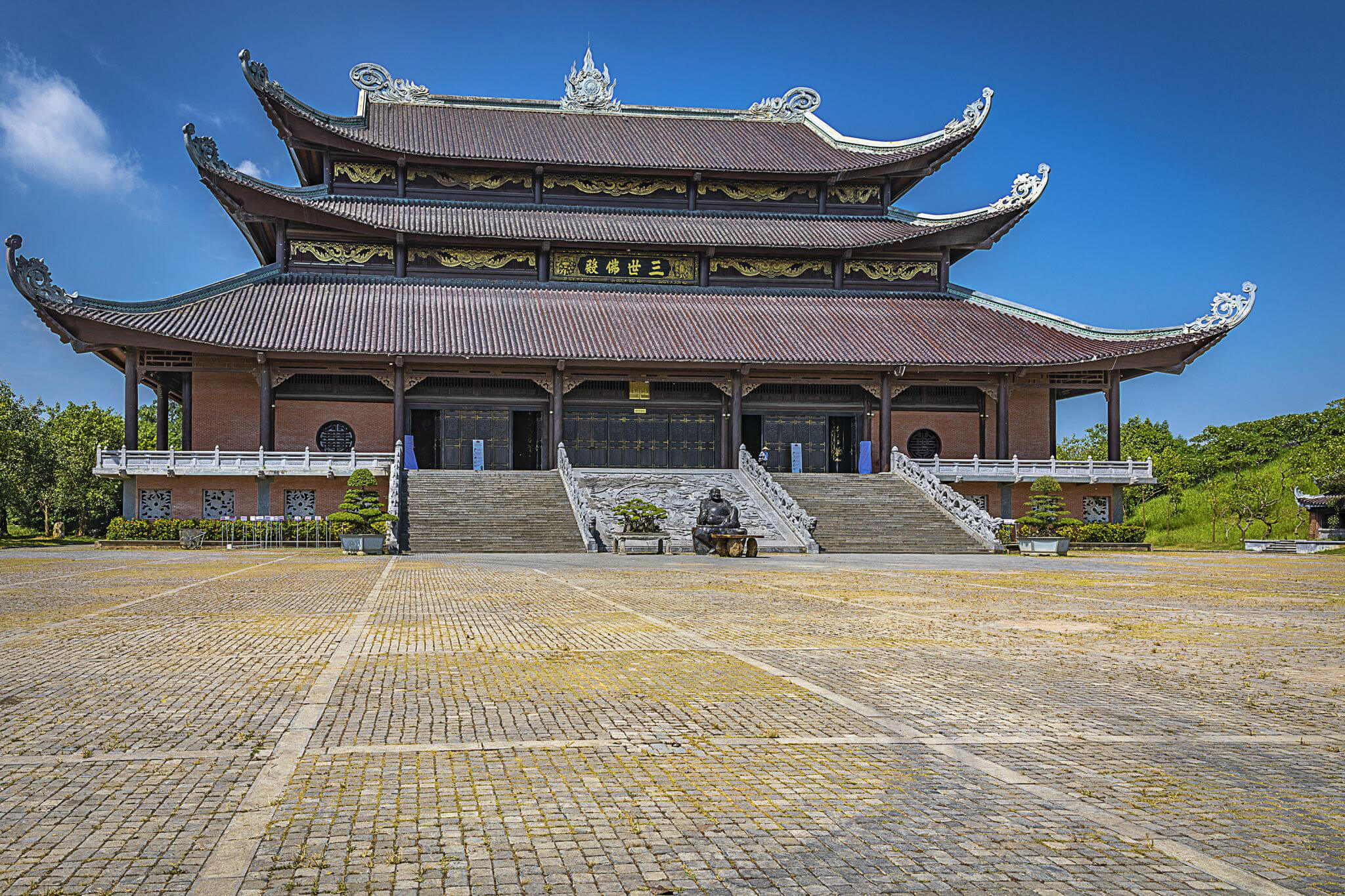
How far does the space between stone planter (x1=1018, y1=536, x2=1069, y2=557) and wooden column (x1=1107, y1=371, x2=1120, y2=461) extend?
35.1 ft

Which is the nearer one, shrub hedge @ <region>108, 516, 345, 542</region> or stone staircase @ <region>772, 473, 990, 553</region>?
stone staircase @ <region>772, 473, 990, 553</region>

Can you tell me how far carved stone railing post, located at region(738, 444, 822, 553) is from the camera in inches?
1036

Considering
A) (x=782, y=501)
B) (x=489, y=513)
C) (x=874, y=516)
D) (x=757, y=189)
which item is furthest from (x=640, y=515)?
(x=757, y=189)

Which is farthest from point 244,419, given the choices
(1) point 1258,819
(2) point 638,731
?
(1) point 1258,819

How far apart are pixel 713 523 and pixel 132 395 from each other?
1927 cm

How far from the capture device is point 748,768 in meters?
4.70

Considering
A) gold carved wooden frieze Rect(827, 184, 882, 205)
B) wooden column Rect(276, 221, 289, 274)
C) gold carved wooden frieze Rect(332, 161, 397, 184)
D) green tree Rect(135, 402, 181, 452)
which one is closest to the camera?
wooden column Rect(276, 221, 289, 274)

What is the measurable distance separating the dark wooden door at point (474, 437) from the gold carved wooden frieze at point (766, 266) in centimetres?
1055

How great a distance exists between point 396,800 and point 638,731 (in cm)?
154

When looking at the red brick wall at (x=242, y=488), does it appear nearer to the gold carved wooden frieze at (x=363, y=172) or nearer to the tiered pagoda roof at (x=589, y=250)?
the tiered pagoda roof at (x=589, y=250)

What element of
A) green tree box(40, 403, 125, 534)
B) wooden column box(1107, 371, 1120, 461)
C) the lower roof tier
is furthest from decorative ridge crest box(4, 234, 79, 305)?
wooden column box(1107, 371, 1120, 461)

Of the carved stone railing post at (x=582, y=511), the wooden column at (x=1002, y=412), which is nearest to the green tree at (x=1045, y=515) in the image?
the wooden column at (x=1002, y=412)

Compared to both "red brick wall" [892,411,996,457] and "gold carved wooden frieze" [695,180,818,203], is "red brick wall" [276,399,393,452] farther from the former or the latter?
"red brick wall" [892,411,996,457]

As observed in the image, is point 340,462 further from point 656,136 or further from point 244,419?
point 656,136
